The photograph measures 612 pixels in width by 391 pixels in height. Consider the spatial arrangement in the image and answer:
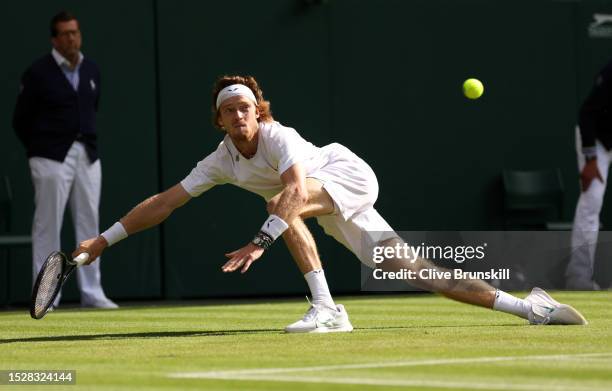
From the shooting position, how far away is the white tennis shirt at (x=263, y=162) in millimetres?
8328

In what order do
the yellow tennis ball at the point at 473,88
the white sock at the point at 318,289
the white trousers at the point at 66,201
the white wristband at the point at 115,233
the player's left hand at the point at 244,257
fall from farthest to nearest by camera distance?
1. the white trousers at the point at 66,201
2. the yellow tennis ball at the point at 473,88
3. the white wristband at the point at 115,233
4. the white sock at the point at 318,289
5. the player's left hand at the point at 244,257

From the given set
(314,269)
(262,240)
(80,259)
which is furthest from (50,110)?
(262,240)

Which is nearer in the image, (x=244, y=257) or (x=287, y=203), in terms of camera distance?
(x=244, y=257)

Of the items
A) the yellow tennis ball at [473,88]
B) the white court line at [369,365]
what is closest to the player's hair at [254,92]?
the white court line at [369,365]

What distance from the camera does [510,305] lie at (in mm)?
8516

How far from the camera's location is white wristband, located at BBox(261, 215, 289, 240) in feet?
26.1

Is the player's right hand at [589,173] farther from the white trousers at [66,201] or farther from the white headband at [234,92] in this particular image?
the white headband at [234,92]

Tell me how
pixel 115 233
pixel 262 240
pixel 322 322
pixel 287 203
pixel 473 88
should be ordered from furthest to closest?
pixel 473 88
pixel 115 233
pixel 322 322
pixel 287 203
pixel 262 240

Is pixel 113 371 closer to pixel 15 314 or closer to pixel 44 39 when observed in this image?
pixel 15 314

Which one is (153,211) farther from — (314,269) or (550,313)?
(550,313)

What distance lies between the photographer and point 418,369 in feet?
20.0

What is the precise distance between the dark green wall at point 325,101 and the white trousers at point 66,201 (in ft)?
3.26

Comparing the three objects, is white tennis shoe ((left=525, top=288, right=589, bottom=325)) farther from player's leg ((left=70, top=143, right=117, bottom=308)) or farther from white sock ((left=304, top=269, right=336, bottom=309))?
player's leg ((left=70, top=143, right=117, bottom=308))

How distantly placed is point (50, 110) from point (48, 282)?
14.1 ft
